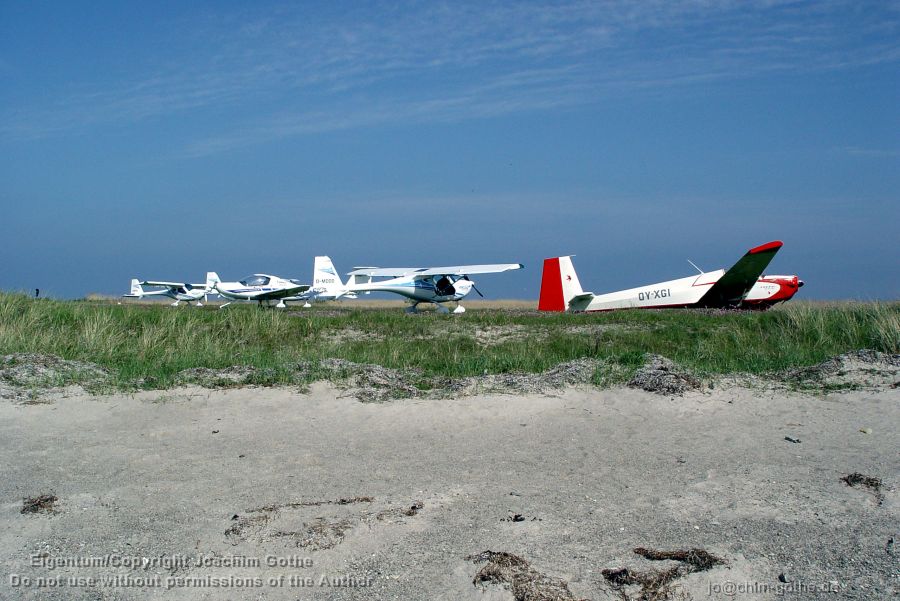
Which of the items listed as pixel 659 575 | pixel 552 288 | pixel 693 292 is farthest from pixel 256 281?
pixel 659 575

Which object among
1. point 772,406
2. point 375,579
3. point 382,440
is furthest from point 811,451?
point 375,579

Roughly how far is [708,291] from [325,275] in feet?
88.2

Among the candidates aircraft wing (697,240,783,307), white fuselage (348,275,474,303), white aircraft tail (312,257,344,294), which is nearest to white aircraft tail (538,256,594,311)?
aircraft wing (697,240,783,307)

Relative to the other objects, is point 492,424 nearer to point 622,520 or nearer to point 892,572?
point 622,520

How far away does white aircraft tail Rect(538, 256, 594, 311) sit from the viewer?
87.6 ft

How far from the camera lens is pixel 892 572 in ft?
14.2

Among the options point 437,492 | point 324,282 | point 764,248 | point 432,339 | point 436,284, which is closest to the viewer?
point 437,492

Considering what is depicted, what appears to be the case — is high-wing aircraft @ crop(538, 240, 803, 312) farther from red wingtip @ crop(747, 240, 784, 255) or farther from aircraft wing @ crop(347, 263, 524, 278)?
aircraft wing @ crop(347, 263, 524, 278)

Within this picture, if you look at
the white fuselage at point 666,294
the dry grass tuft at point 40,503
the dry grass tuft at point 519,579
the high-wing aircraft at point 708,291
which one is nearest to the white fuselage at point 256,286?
the high-wing aircraft at point 708,291

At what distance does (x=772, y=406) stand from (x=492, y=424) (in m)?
3.10

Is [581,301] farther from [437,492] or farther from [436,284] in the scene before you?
[437,492]

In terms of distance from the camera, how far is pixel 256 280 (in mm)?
36781

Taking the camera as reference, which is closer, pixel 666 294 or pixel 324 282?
pixel 666 294

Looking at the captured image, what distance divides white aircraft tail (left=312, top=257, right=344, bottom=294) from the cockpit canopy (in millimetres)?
8311
